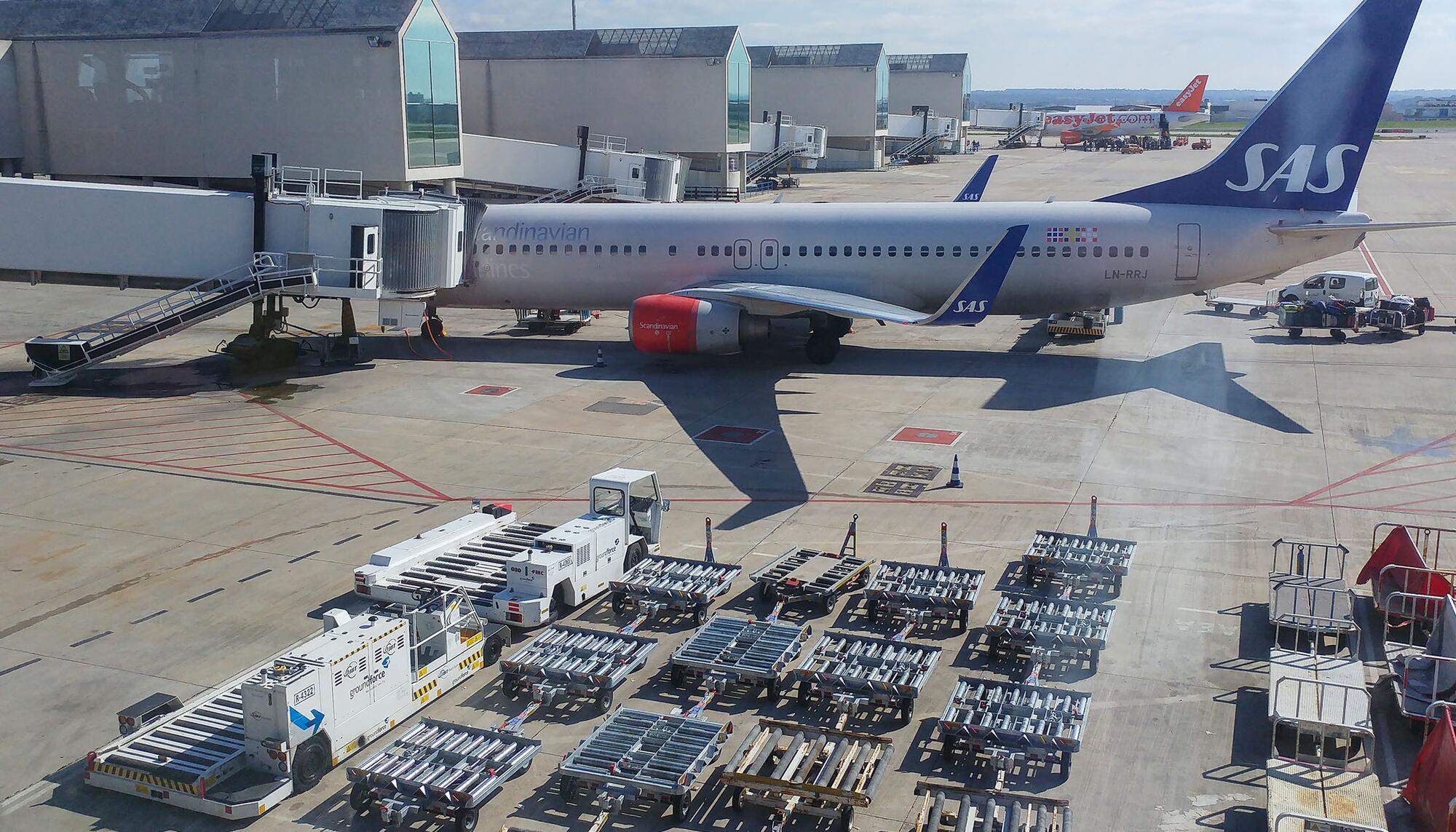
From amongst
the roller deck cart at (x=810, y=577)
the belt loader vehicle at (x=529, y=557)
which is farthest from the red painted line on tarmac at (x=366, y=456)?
the roller deck cart at (x=810, y=577)

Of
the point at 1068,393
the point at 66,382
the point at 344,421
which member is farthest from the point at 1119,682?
the point at 66,382

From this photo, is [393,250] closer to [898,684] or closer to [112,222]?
[112,222]

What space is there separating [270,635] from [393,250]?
63.6ft

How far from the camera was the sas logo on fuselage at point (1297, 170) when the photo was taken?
1374 inches

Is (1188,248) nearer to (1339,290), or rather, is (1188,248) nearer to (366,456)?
(1339,290)

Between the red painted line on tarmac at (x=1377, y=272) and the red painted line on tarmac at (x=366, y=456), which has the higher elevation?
the red painted line on tarmac at (x=1377, y=272)

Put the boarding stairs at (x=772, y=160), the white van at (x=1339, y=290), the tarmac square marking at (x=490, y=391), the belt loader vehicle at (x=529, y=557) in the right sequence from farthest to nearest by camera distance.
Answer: the boarding stairs at (x=772, y=160) → the white van at (x=1339, y=290) → the tarmac square marking at (x=490, y=391) → the belt loader vehicle at (x=529, y=557)

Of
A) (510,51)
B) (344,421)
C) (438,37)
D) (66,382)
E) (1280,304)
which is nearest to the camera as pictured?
(344,421)

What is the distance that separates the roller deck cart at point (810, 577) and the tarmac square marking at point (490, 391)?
14.9 metres

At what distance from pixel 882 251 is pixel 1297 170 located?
39.6ft

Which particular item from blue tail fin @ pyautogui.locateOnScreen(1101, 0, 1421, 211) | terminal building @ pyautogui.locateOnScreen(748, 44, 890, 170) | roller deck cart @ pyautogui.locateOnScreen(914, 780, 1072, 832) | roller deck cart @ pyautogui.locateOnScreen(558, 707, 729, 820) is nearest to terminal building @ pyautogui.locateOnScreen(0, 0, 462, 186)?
blue tail fin @ pyautogui.locateOnScreen(1101, 0, 1421, 211)

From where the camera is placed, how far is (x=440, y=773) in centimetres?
1394

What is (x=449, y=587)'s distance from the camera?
19.2 meters

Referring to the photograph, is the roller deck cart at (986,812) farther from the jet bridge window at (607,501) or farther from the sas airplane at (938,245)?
the sas airplane at (938,245)
